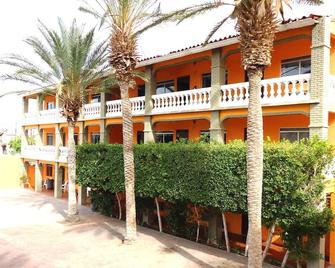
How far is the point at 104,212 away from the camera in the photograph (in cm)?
2078

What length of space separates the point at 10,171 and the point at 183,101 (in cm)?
2290

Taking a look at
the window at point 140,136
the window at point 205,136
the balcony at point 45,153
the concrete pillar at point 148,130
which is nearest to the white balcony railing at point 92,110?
the window at point 140,136

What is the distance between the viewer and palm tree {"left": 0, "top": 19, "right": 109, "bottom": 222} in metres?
17.1

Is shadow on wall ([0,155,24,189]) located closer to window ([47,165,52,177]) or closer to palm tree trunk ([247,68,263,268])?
window ([47,165,52,177])

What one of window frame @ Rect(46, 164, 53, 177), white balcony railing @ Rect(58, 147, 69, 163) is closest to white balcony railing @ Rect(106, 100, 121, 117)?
white balcony railing @ Rect(58, 147, 69, 163)

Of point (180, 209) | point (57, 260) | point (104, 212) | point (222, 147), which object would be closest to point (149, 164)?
point (180, 209)

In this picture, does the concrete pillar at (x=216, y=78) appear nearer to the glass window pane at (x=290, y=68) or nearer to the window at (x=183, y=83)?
the glass window pane at (x=290, y=68)

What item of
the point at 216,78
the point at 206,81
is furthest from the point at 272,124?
the point at 206,81

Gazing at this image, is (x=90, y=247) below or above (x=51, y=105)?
below

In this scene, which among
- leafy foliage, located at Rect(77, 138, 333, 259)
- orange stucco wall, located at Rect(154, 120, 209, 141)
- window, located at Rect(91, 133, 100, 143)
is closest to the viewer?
leafy foliage, located at Rect(77, 138, 333, 259)

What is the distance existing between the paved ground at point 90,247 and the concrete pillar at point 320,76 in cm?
572

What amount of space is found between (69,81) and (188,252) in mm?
10532

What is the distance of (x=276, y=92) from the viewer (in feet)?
46.0

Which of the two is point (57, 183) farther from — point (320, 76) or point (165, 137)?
point (320, 76)
